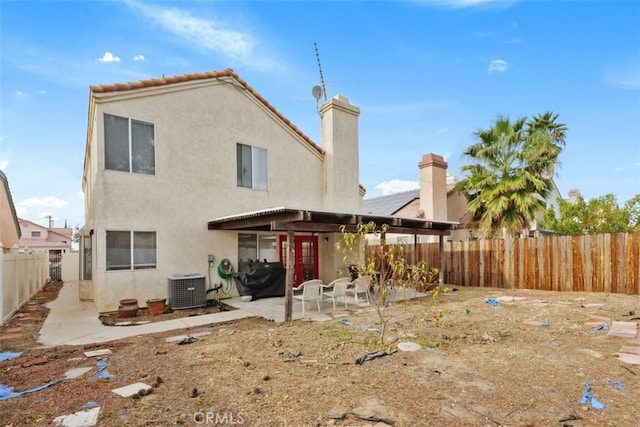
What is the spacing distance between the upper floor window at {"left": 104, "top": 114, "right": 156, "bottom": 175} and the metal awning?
259 centimetres

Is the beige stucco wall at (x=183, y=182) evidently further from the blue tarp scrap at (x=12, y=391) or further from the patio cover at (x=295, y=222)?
the blue tarp scrap at (x=12, y=391)

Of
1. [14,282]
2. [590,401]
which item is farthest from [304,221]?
[14,282]

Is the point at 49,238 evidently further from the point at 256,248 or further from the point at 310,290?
the point at 310,290

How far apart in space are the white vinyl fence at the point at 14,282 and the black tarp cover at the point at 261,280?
229 inches

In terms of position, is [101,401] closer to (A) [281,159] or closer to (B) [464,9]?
(A) [281,159]

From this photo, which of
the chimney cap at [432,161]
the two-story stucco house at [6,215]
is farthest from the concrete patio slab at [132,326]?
the two-story stucco house at [6,215]

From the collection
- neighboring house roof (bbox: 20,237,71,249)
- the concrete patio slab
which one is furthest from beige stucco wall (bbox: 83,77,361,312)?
neighboring house roof (bbox: 20,237,71,249)

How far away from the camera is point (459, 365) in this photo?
187 inches

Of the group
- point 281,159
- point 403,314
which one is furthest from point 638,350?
point 281,159

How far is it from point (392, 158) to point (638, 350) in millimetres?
15794

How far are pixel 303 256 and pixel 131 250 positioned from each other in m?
6.00

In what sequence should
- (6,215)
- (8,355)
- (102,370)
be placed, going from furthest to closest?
(6,215), (8,355), (102,370)

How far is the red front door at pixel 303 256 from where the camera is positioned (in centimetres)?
1238

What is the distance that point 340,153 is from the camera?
13.6 meters
